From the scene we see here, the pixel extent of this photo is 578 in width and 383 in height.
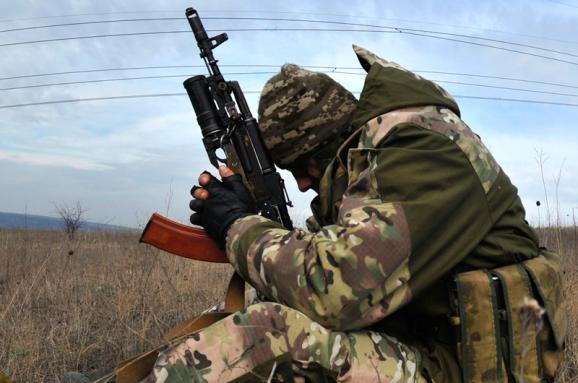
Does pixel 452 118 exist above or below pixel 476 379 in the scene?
above

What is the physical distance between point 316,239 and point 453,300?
1.56ft

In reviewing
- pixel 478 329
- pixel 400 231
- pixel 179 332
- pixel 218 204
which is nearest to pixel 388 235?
pixel 400 231

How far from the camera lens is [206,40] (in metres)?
2.67

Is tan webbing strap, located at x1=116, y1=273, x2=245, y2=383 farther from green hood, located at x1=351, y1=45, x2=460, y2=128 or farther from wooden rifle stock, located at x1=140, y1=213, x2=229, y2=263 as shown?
green hood, located at x1=351, y1=45, x2=460, y2=128

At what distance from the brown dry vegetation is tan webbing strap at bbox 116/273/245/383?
13 cm

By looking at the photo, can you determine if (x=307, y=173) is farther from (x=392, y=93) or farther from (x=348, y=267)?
(x=348, y=267)

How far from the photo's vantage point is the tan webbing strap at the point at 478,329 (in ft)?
5.72

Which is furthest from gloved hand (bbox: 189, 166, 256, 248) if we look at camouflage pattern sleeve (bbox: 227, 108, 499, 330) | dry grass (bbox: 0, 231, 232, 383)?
dry grass (bbox: 0, 231, 232, 383)

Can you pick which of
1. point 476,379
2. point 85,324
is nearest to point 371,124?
point 476,379

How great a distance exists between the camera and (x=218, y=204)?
2.08 meters

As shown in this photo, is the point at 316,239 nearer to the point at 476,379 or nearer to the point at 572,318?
the point at 476,379

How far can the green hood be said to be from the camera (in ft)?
6.21

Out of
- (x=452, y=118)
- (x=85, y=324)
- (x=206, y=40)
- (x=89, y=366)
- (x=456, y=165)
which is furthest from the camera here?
(x=85, y=324)

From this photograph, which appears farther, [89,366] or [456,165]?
[89,366]
